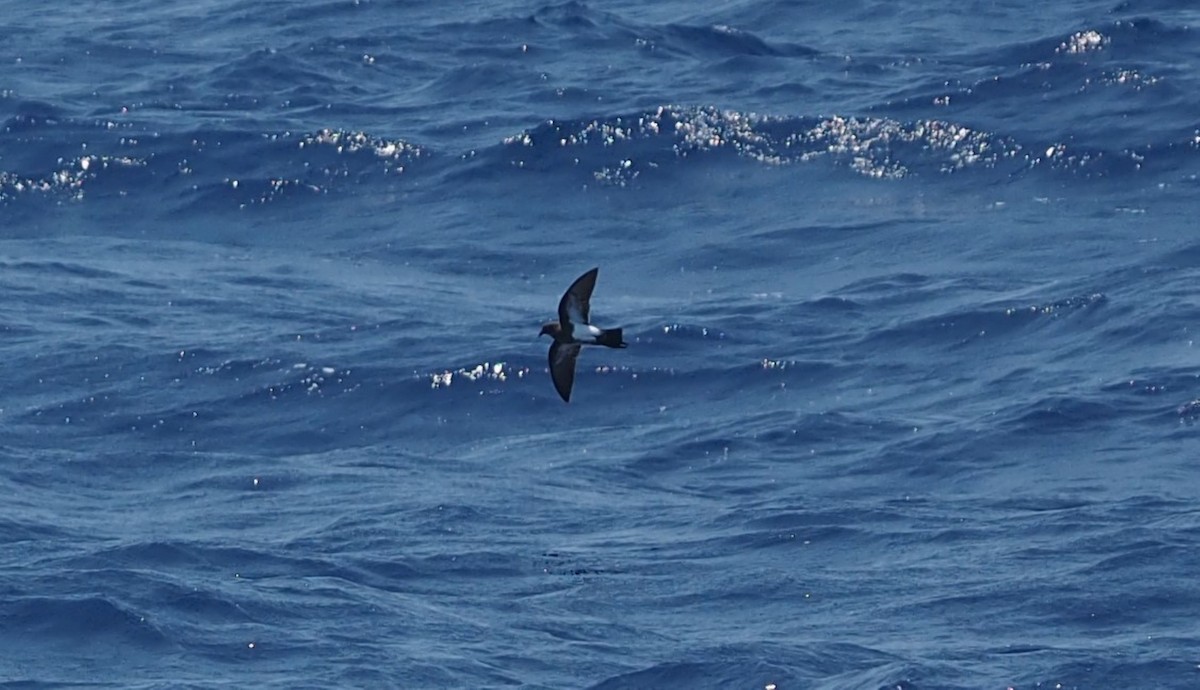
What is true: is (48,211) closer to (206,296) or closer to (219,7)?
(206,296)

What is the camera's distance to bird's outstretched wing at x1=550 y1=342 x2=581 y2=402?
68.4ft

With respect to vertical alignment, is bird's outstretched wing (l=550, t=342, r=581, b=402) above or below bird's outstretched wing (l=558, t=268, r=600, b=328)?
below

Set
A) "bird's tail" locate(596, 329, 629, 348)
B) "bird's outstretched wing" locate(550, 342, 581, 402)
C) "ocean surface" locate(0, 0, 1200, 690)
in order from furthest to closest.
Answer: "ocean surface" locate(0, 0, 1200, 690) < "bird's outstretched wing" locate(550, 342, 581, 402) < "bird's tail" locate(596, 329, 629, 348)

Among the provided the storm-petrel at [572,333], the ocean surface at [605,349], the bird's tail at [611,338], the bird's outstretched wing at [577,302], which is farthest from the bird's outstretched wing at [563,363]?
the ocean surface at [605,349]

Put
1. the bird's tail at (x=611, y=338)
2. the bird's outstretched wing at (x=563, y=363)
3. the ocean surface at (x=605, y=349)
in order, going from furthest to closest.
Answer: the ocean surface at (x=605, y=349) < the bird's outstretched wing at (x=563, y=363) < the bird's tail at (x=611, y=338)

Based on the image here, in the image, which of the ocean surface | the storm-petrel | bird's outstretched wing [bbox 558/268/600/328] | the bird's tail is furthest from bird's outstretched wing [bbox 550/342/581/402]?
the ocean surface

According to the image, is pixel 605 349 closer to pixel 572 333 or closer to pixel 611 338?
pixel 572 333

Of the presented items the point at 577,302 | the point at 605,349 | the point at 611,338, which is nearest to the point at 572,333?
the point at 577,302

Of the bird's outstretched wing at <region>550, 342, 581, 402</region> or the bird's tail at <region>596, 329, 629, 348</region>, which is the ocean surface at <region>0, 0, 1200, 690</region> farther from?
the bird's tail at <region>596, 329, 629, 348</region>

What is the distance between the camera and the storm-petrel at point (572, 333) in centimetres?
1964

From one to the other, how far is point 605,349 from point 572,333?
9098 mm

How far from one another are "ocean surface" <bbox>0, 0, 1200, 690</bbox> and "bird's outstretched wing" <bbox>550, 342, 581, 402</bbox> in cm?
257

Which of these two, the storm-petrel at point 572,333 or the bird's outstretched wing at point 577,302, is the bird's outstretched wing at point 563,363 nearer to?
the storm-petrel at point 572,333

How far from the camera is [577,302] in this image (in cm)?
2006
